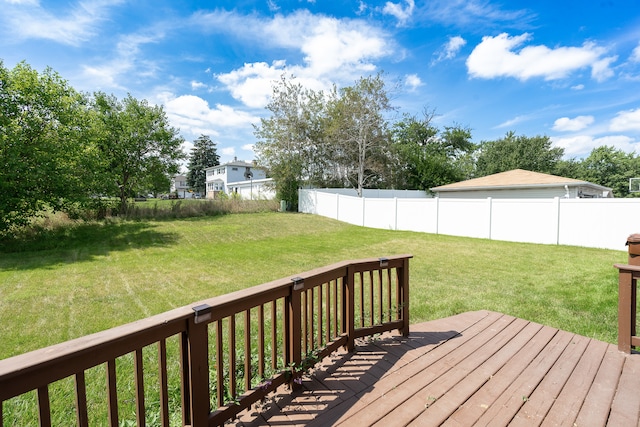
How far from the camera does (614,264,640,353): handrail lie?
9.44 ft

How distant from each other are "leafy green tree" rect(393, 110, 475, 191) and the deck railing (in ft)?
82.9

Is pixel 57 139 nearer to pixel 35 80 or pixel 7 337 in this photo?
pixel 35 80

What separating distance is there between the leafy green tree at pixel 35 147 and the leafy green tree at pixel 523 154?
3879 cm

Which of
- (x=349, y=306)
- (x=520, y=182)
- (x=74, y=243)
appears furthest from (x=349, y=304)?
(x=520, y=182)

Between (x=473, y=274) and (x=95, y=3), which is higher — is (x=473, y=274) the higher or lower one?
the lower one

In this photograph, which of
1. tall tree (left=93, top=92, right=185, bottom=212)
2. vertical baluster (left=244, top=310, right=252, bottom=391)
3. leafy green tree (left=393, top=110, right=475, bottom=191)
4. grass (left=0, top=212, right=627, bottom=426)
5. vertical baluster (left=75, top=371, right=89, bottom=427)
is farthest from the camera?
leafy green tree (left=393, top=110, right=475, bottom=191)

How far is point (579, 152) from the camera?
41688mm

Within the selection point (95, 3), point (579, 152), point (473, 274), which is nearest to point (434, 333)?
point (473, 274)

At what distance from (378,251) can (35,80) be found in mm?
14006

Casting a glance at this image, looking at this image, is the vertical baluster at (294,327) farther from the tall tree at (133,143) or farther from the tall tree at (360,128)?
the tall tree at (360,128)

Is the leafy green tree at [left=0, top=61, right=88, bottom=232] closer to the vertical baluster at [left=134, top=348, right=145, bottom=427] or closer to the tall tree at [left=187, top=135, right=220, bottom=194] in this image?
the vertical baluster at [left=134, top=348, right=145, bottom=427]

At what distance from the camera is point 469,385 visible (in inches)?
96.3

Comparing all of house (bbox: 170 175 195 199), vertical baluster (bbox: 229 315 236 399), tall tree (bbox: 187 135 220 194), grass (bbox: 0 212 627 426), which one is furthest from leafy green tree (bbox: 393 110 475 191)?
house (bbox: 170 175 195 199)

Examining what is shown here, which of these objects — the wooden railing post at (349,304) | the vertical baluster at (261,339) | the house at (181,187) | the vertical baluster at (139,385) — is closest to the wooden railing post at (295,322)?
the vertical baluster at (261,339)
